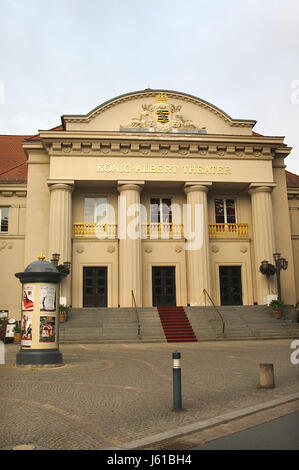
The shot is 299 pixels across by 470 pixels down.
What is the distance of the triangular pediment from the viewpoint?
96.9ft

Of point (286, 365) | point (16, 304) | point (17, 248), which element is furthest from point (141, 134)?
point (286, 365)

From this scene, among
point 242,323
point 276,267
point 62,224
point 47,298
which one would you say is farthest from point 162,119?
point 47,298

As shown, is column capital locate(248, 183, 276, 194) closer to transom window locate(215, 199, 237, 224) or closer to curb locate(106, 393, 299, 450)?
transom window locate(215, 199, 237, 224)

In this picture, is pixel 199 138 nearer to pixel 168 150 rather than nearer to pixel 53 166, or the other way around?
pixel 168 150

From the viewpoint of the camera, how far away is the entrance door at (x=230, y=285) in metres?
29.5

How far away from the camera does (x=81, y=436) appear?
5934mm

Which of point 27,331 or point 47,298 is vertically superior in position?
point 47,298

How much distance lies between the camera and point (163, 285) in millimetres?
29188

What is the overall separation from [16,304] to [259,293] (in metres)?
15.0

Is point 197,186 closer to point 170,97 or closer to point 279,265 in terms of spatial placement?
point 170,97

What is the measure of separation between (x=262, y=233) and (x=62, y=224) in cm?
1230

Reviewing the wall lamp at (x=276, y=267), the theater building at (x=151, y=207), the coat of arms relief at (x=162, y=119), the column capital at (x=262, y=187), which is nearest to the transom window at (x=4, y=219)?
the theater building at (x=151, y=207)

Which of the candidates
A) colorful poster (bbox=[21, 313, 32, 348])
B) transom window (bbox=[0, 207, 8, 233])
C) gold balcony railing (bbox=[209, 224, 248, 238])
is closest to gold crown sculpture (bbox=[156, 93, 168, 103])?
gold balcony railing (bbox=[209, 224, 248, 238])

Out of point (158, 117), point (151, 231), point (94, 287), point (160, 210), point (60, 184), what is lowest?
point (94, 287)
